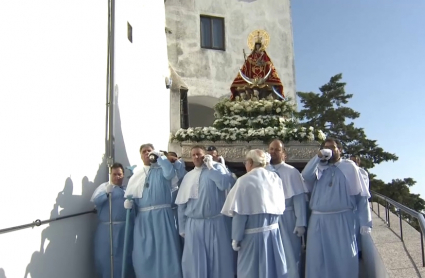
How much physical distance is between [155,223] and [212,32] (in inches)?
409

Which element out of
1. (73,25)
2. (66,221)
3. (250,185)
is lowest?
(66,221)

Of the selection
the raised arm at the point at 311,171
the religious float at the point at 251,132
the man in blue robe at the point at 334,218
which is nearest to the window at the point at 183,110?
the religious float at the point at 251,132

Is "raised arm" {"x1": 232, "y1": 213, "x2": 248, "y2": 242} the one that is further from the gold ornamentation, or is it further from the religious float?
the gold ornamentation

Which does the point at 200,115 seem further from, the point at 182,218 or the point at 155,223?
the point at 182,218

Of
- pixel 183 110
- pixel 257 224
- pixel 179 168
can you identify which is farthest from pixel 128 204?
pixel 183 110

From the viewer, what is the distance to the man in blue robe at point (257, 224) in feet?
16.0

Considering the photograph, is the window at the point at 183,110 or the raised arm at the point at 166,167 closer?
the raised arm at the point at 166,167

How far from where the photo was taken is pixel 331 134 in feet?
57.6

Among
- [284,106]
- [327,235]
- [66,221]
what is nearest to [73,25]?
[66,221]

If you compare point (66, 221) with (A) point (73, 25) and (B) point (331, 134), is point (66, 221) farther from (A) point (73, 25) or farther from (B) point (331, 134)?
(B) point (331, 134)

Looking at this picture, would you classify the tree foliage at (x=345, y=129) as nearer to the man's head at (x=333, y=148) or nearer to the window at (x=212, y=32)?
the window at (x=212, y=32)

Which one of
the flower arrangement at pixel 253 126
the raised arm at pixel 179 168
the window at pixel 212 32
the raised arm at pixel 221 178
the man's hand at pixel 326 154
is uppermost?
the window at pixel 212 32

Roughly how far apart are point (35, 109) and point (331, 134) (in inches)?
560

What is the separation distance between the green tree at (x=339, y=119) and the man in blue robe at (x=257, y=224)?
12.0 meters
